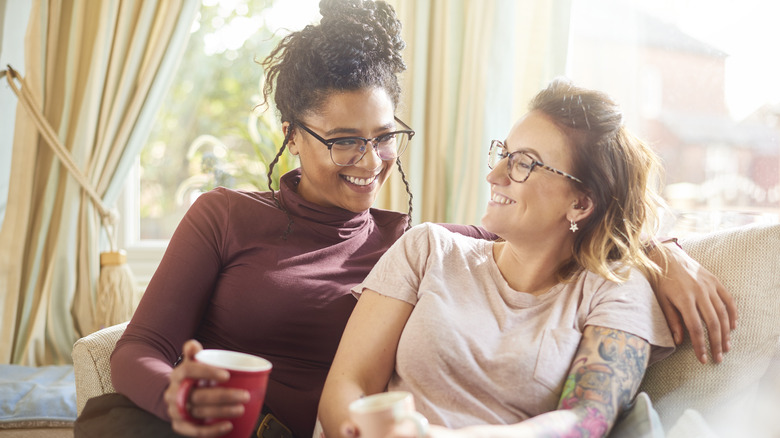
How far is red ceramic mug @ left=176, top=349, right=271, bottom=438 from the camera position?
959 millimetres

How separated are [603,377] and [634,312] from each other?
0.15 metres

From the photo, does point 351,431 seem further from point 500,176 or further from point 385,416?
point 500,176

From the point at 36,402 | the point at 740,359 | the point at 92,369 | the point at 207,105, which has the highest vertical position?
the point at 207,105

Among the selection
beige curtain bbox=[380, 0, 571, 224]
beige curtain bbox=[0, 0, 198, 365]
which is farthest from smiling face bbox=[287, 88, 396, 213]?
beige curtain bbox=[0, 0, 198, 365]

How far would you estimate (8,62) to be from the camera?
8.94 feet

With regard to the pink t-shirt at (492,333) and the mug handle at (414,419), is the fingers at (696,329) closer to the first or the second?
the pink t-shirt at (492,333)

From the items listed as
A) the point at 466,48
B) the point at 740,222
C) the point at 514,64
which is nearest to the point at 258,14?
the point at 466,48

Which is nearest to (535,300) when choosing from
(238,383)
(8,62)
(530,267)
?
(530,267)

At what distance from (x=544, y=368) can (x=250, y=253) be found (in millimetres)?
717

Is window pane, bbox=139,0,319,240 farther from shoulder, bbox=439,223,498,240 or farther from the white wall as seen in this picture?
shoulder, bbox=439,223,498,240

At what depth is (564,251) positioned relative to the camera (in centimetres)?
150

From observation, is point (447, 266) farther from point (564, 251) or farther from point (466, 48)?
point (466, 48)

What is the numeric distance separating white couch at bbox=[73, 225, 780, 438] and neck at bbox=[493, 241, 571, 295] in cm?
29

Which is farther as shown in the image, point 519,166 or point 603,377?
point 519,166
